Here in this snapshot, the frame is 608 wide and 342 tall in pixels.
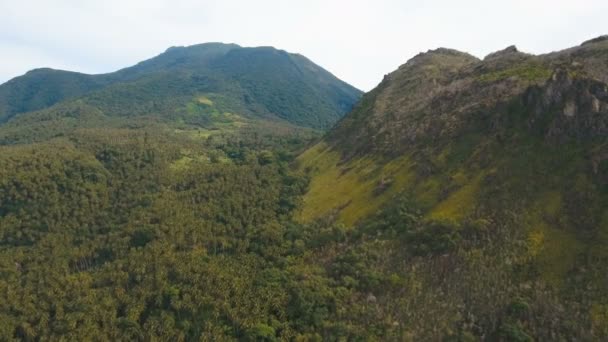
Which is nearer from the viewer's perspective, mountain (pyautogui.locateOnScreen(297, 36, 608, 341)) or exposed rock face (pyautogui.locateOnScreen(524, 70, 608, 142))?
mountain (pyautogui.locateOnScreen(297, 36, 608, 341))

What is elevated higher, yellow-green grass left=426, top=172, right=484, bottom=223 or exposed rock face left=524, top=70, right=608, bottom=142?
exposed rock face left=524, top=70, right=608, bottom=142

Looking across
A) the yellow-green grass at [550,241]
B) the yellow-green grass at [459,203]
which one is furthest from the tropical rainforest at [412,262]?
the yellow-green grass at [459,203]

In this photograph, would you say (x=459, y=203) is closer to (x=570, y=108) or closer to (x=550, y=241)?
(x=550, y=241)

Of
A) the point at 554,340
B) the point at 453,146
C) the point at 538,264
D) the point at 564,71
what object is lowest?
the point at 554,340

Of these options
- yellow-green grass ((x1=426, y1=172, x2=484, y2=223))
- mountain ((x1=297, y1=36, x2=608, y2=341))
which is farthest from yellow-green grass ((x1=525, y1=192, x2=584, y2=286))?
yellow-green grass ((x1=426, y1=172, x2=484, y2=223))

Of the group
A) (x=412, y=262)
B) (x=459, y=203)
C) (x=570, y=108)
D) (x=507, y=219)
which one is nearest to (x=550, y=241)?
(x=507, y=219)

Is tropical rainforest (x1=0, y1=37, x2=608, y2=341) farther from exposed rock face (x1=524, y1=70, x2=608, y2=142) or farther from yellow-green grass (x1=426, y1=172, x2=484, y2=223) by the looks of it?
yellow-green grass (x1=426, y1=172, x2=484, y2=223)

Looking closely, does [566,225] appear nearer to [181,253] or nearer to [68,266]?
[181,253]

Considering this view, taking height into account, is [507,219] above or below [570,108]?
below

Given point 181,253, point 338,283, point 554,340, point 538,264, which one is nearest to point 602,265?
point 538,264
